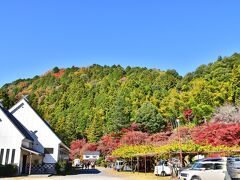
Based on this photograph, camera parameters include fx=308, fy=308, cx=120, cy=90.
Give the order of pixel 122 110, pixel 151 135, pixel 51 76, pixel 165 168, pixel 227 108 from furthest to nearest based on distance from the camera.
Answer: pixel 51 76
pixel 122 110
pixel 151 135
pixel 227 108
pixel 165 168

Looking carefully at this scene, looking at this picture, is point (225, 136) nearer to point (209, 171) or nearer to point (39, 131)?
point (209, 171)

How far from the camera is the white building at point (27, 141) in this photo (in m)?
31.0

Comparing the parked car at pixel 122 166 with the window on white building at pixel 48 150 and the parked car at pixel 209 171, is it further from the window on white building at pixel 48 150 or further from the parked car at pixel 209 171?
the parked car at pixel 209 171

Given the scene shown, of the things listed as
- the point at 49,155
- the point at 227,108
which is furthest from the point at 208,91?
the point at 49,155

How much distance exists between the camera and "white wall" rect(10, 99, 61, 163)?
38.6 m

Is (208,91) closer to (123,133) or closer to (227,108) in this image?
(227,108)

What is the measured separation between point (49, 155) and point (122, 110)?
42132mm

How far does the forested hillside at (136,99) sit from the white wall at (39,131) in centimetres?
2448

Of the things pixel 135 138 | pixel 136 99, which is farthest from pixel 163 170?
pixel 136 99

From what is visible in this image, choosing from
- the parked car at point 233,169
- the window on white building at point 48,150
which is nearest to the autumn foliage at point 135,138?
the window on white building at point 48,150

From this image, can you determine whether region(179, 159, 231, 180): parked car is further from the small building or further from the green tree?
the small building

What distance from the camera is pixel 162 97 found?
8294 cm

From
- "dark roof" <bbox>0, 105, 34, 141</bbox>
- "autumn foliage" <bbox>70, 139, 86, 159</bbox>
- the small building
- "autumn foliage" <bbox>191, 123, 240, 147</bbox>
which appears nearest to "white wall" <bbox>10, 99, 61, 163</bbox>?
"dark roof" <bbox>0, 105, 34, 141</bbox>

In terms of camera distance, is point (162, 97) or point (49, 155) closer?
point (49, 155)
